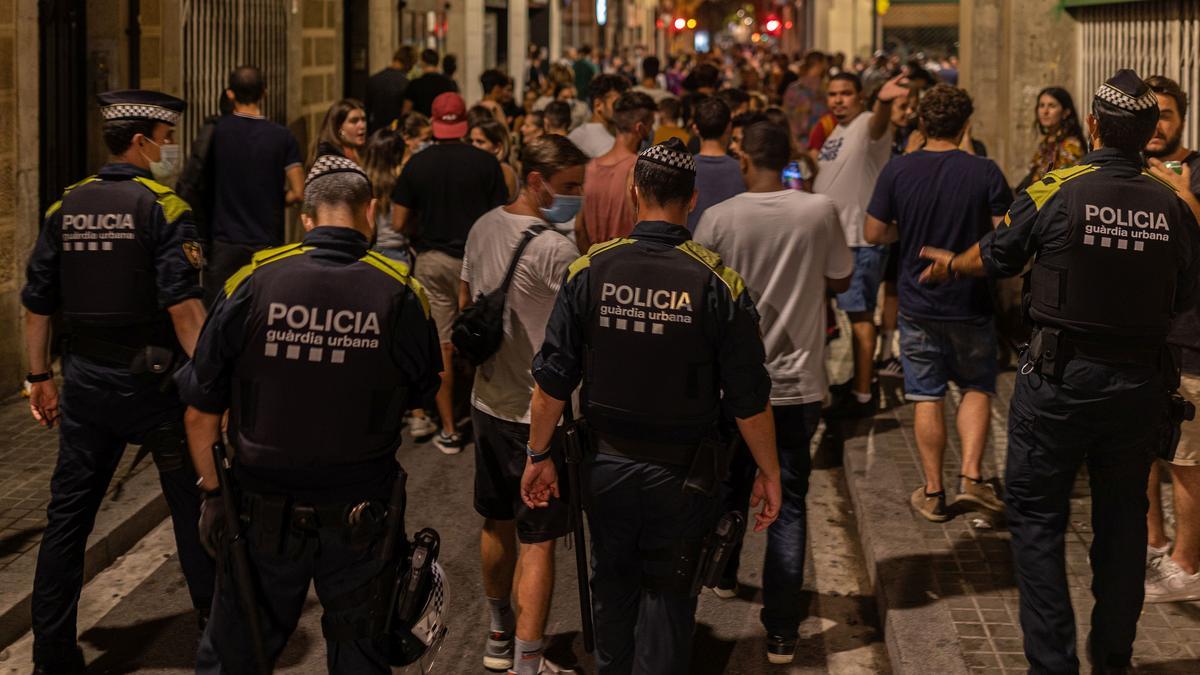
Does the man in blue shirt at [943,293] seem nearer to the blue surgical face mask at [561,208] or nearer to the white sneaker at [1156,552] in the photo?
the white sneaker at [1156,552]

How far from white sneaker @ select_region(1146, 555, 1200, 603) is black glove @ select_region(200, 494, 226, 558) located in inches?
144

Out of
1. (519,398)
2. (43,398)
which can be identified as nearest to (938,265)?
(519,398)

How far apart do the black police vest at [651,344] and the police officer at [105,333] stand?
5.62ft

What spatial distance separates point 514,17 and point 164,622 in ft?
75.5

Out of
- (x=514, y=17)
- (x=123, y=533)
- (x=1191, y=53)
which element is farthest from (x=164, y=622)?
(x=514, y=17)

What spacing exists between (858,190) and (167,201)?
210 inches

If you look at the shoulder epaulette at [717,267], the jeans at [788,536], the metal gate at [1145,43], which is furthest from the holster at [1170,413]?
the metal gate at [1145,43]

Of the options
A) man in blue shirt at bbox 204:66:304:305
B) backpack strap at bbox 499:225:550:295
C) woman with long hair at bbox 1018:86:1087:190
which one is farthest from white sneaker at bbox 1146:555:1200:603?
man in blue shirt at bbox 204:66:304:305

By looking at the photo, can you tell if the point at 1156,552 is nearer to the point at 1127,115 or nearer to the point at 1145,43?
the point at 1127,115

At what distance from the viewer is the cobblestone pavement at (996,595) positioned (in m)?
5.78

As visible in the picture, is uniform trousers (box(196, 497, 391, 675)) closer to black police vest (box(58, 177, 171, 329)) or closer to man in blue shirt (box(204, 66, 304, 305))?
black police vest (box(58, 177, 171, 329))

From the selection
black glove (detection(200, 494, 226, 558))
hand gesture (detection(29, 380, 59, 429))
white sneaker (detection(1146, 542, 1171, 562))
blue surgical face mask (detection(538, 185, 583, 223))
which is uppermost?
blue surgical face mask (detection(538, 185, 583, 223))

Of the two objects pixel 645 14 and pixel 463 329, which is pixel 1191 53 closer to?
pixel 463 329

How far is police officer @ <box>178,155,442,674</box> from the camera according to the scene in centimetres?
446
